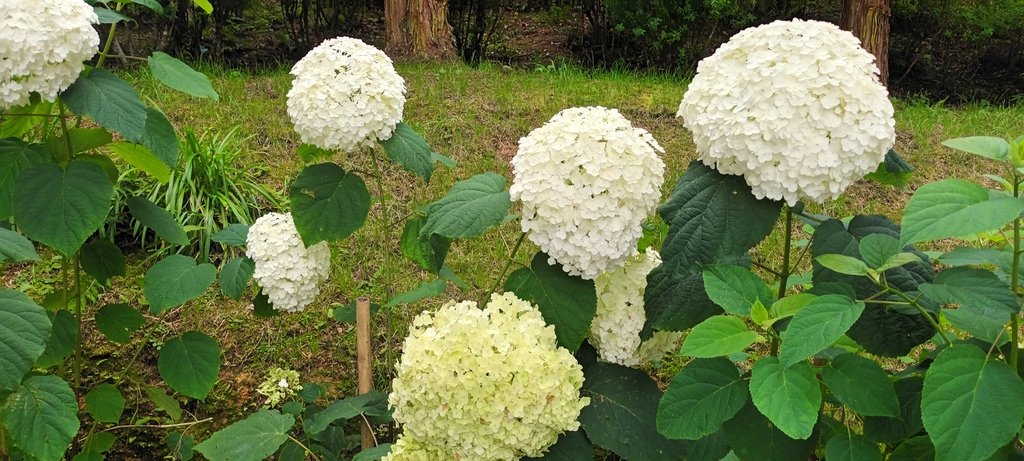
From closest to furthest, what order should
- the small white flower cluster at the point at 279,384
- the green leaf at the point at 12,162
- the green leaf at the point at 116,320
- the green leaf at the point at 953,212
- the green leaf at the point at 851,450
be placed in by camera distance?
the green leaf at the point at 953,212, the green leaf at the point at 851,450, the green leaf at the point at 12,162, the green leaf at the point at 116,320, the small white flower cluster at the point at 279,384

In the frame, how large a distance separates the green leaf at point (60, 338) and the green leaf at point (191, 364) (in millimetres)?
217

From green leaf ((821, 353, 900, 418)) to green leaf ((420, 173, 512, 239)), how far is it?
2.03ft

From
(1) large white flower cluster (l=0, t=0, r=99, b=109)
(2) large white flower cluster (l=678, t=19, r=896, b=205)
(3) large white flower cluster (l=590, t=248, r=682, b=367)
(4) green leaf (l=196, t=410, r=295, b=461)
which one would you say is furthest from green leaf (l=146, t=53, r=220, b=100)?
(2) large white flower cluster (l=678, t=19, r=896, b=205)

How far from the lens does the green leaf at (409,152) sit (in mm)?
1824

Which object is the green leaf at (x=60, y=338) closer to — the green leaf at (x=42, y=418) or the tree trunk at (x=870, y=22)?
the green leaf at (x=42, y=418)

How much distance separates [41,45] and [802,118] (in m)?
1.31

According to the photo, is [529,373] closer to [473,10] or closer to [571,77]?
[571,77]

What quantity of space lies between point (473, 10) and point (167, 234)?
6.47m

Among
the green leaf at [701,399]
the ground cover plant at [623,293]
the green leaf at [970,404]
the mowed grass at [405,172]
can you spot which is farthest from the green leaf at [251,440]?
the green leaf at [970,404]

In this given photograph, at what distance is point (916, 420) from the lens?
4.36 feet

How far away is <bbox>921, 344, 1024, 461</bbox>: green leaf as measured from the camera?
107cm

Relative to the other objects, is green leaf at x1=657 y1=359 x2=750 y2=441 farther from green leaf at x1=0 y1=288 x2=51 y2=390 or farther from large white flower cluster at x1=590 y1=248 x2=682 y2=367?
green leaf at x1=0 y1=288 x2=51 y2=390

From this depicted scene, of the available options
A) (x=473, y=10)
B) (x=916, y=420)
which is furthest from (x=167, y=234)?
(x=473, y=10)

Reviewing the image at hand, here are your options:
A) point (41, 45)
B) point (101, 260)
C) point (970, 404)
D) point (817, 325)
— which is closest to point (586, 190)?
point (817, 325)
